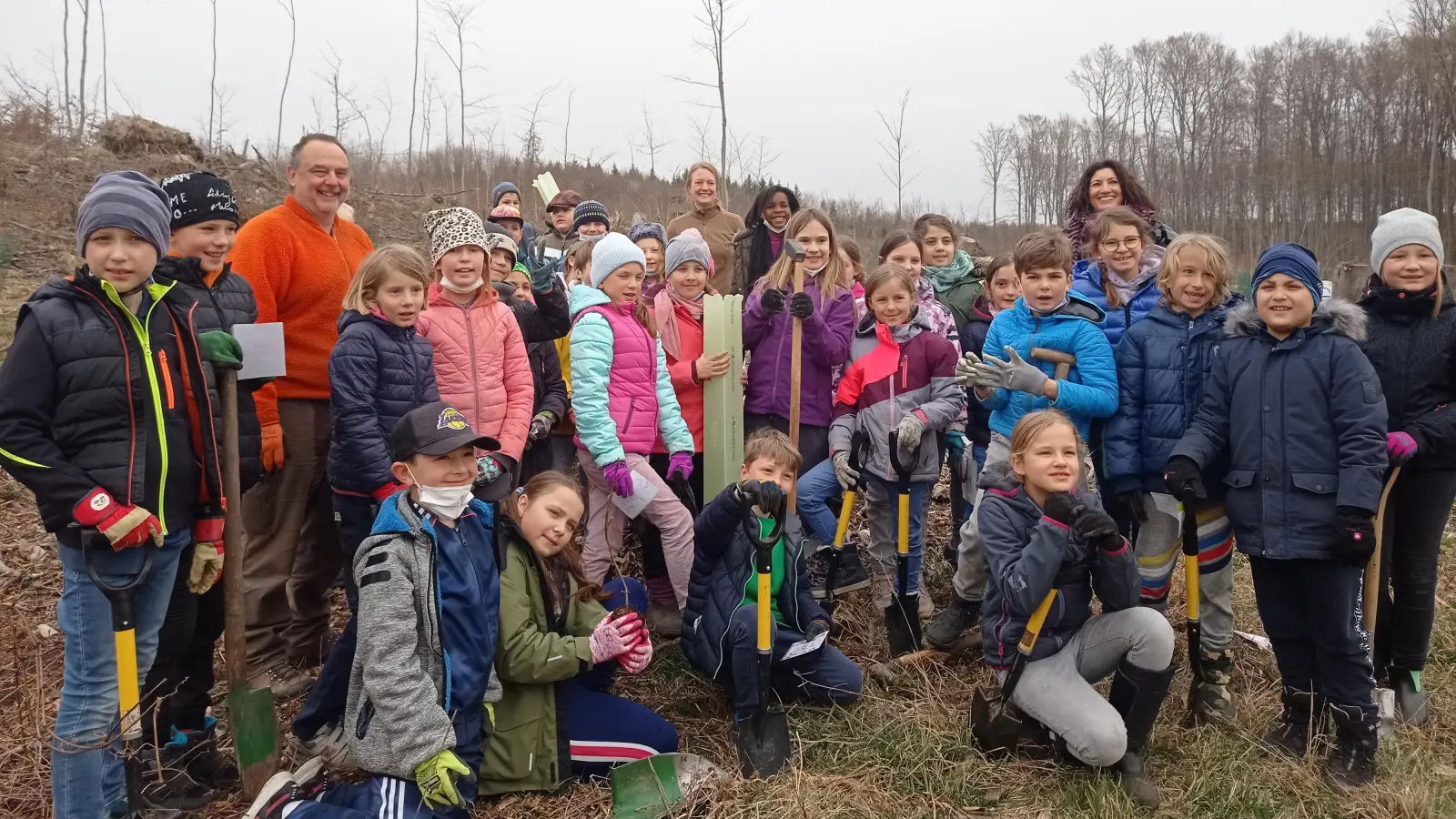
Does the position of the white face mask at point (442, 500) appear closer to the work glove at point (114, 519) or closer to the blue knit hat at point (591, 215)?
the work glove at point (114, 519)

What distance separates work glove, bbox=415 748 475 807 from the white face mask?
75 cm

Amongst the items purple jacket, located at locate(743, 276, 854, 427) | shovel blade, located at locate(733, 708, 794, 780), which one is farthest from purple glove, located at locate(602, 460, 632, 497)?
shovel blade, located at locate(733, 708, 794, 780)

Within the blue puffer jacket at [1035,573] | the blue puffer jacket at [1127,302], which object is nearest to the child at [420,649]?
the blue puffer jacket at [1035,573]

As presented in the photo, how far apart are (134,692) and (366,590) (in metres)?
0.85

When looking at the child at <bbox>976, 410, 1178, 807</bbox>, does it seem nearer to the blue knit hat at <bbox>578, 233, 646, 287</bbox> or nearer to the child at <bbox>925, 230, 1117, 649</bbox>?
the child at <bbox>925, 230, 1117, 649</bbox>

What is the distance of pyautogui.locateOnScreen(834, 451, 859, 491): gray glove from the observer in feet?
14.9

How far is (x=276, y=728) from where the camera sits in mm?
3199

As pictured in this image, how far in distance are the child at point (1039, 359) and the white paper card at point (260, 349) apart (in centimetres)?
295

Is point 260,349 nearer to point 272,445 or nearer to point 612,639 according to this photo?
point 272,445

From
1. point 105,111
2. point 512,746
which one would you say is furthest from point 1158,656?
point 105,111

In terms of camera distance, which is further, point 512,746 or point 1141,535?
point 1141,535

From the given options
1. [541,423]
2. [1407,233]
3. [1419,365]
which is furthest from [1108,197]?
[541,423]

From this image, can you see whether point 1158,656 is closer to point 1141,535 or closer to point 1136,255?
point 1141,535

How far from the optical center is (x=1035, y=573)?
10.2 feet
